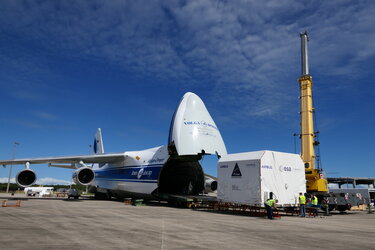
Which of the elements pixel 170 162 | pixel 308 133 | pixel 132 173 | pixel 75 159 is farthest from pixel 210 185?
pixel 75 159

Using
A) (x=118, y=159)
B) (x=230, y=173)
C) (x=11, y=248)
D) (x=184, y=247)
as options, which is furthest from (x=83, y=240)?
(x=118, y=159)

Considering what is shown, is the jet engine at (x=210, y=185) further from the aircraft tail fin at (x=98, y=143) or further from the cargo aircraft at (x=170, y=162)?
the aircraft tail fin at (x=98, y=143)

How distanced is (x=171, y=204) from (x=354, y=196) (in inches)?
486

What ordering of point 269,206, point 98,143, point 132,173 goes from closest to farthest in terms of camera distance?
point 269,206 → point 132,173 → point 98,143

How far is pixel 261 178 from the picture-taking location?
15562 mm

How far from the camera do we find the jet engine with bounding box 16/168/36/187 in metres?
22.8

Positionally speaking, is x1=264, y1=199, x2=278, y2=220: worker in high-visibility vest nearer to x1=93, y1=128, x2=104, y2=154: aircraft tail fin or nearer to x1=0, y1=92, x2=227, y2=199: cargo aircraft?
x1=0, y1=92, x2=227, y2=199: cargo aircraft

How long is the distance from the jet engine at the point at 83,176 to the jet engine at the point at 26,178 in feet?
9.71

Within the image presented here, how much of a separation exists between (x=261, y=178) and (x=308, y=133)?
29.9ft

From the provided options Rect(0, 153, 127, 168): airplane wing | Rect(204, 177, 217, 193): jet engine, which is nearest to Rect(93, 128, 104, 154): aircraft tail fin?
Rect(0, 153, 127, 168): airplane wing

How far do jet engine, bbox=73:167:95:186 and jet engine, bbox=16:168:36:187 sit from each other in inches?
117

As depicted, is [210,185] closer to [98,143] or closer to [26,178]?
[26,178]

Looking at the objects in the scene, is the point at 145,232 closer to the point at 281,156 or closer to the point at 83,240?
the point at 83,240

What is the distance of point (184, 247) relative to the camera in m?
6.79
